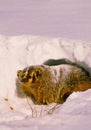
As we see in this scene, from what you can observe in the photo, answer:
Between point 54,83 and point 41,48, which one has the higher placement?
point 41,48

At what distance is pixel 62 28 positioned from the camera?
634 centimetres

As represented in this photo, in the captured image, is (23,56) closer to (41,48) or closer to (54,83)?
(41,48)

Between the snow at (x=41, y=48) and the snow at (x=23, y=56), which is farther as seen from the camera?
the snow at (x=23, y=56)

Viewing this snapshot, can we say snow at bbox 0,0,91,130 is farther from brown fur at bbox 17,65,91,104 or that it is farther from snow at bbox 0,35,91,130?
brown fur at bbox 17,65,91,104

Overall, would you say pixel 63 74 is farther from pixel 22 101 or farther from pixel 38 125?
pixel 38 125

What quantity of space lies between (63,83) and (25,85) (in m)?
0.42

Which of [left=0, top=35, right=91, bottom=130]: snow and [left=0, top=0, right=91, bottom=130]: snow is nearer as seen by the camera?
[left=0, top=0, right=91, bottom=130]: snow

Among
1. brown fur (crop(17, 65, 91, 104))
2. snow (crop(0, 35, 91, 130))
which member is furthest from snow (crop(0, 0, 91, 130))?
brown fur (crop(17, 65, 91, 104))

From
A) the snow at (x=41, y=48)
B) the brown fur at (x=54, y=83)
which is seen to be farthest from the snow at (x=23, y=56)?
the brown fur at (x=54, y=83)

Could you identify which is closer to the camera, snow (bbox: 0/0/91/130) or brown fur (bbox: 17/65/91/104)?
snow (bbox: 0/0/91/130)

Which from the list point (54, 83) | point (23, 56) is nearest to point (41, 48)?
point (23, 56)

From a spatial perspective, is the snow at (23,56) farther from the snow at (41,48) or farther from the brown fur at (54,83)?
the brown fur at (54,83)

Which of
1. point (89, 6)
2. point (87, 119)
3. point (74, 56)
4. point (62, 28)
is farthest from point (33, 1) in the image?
point (87, 119)

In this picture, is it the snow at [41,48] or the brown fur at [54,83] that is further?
the brown fur at [54,83]
